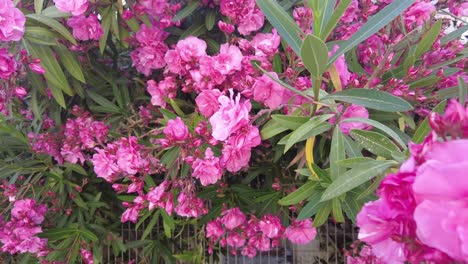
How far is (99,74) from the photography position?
1787 millimetres

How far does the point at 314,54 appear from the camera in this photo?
908 millimetres

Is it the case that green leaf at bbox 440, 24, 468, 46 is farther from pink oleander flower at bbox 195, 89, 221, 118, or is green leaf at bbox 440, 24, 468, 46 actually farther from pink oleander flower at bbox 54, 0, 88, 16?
pink oleander flower at bbox 54, 0, 88, 16

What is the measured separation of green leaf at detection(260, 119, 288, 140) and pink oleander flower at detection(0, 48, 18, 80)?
77 centimetres

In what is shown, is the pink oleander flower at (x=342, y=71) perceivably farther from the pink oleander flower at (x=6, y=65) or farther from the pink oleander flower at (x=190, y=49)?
the pink oleander flower at (x=6, y=65)

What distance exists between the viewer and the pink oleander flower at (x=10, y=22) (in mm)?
1269

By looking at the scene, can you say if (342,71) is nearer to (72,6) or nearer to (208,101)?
(208,101)

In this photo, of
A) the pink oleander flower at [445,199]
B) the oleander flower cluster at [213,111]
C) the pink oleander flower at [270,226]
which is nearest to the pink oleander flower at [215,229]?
the oleander flower cluster at [213,111]

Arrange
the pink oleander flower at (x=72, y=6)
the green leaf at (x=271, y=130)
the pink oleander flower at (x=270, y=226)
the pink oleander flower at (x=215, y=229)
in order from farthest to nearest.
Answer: the pink oleander flower at (x=215, y=229), the pink oleander flower at (x=270, y=226), the pink oleander flower at (x=72, y=6), the green leaf at (x=271, y=130)

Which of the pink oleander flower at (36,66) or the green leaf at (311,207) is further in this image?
the pink oleander flower at (36,66)

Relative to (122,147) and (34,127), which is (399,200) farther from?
(34,127)

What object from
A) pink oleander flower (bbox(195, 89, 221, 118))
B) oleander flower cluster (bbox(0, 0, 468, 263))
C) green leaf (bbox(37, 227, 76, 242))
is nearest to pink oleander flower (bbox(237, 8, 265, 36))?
oleander flower cluster (bbox(0, 0, 468, 263))

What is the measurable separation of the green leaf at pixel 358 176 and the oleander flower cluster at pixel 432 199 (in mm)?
299

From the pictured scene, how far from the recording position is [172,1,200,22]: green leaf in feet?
4.91

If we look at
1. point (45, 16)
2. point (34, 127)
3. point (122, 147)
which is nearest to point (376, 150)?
point (122, 147)
